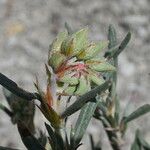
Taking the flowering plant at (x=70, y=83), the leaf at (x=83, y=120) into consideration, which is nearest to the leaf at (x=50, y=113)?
the flowering plant at (x=70, y=83)

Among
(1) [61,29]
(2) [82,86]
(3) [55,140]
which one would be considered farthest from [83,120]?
(1) [61,29]

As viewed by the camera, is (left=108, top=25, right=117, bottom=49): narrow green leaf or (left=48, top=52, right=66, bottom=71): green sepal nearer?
(left=48, top=52, right=66, bottom=71): green sepal

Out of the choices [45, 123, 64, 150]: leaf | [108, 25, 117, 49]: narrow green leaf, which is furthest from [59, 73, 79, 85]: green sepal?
[108, 25, 117, 49]: narrow green leaf

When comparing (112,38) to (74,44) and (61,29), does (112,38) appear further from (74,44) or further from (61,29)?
(61,29)

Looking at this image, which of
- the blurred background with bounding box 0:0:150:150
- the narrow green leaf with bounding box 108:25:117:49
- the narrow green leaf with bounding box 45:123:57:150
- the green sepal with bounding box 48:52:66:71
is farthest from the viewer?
the blurred background with bounding box 0:0:150:150

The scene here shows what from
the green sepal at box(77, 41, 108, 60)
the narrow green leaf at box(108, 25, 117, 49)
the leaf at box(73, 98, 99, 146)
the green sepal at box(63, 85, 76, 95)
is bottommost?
the leaf at box(73, 98, 99, 146)

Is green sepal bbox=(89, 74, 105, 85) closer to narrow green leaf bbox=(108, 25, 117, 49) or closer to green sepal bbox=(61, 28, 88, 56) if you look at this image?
green sepal bbox=(61, 28, 88, 56)
